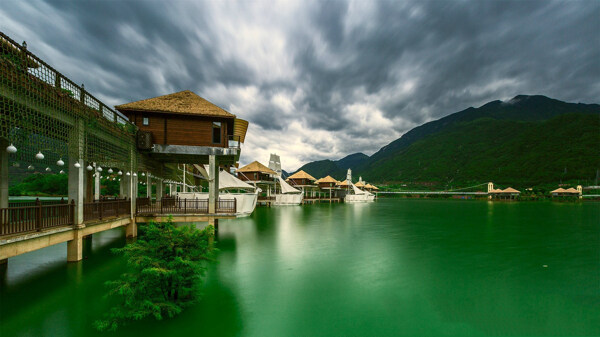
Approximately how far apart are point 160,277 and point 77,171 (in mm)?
7492

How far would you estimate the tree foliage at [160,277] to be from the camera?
5.11 meters

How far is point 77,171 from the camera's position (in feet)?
31.8

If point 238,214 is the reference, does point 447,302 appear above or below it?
below

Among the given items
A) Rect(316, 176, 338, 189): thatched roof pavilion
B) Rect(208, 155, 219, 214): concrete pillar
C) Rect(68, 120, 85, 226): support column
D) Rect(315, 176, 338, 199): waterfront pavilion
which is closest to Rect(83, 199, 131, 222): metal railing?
Rect(68, 120, 85, 226): support column

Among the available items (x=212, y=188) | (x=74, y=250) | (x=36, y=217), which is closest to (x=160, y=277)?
(x=36, y=217)

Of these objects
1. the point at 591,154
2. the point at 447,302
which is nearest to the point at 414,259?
the point at 447,302

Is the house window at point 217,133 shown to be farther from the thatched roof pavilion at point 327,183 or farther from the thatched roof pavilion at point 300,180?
the thatched roof pavilion at point 327,183

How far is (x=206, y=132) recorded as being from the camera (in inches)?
588

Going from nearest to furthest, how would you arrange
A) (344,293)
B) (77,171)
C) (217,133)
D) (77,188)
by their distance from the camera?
(344,293)
(77,188)
(77,171)
(217,133)

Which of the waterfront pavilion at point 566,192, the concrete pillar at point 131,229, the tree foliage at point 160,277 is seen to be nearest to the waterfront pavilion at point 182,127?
the concrete pillar at point 131,229

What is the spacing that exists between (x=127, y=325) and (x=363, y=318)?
5.25 metres

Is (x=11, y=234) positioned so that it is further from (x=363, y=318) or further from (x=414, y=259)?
(x=414, y=259)

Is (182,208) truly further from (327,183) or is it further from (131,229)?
(327,183)

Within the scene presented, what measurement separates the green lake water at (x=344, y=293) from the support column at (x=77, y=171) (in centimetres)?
221
